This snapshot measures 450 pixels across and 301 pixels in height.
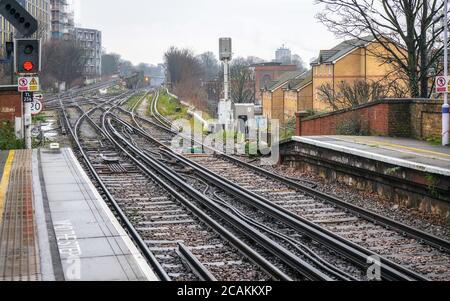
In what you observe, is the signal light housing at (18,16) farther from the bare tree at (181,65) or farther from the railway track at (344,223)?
the bare tree at (181,65)

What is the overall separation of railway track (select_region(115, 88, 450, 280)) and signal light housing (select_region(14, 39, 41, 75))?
17.9ft

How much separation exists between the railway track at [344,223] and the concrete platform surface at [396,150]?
1.49 meters

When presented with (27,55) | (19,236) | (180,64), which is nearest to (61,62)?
(180,64)

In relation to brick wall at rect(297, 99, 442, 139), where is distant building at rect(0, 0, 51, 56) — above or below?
above

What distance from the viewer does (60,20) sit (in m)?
135

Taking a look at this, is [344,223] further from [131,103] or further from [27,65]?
[131,103]

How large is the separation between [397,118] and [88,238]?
1269 cm

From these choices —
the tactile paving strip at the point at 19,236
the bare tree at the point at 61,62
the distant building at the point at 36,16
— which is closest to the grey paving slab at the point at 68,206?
the tactile paving strip at the point at 19,236

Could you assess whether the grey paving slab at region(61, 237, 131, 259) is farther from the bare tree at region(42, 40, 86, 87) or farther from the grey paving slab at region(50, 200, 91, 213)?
the bare tree at region(42, 40, 86, 87)

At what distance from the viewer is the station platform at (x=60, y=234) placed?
7836 mm

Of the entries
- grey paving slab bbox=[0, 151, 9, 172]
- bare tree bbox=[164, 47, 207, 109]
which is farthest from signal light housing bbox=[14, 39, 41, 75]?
bare tree bbox=[164, 47, 207, 109]

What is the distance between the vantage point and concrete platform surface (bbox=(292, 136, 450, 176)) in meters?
13.7
